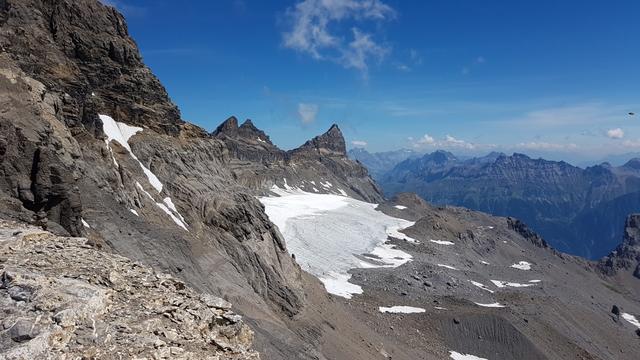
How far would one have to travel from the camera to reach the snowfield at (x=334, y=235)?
81.9 metres

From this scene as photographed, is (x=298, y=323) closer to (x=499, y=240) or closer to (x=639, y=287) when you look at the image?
(x=499, y=240)

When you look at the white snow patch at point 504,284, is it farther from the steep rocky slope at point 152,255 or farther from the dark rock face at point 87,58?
the dark rock face at point 87,58

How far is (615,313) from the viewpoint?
4023 inches

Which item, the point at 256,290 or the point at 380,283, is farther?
the point at 380,283

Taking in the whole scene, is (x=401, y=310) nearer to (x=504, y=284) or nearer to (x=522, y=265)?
(x=504, y=284)

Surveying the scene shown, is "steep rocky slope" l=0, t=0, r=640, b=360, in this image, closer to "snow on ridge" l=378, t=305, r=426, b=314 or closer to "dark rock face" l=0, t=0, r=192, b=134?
"dark rock face" l=0, t=0, r=192, b=134

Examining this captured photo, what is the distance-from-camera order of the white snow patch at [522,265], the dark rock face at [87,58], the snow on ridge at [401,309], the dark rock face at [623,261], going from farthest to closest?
the dark rock face at [623,261] < the white snow patch at [522,265] < the snow on ridge at [401,309] < the dark rock face at [87,58]

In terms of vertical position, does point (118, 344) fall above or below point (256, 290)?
above

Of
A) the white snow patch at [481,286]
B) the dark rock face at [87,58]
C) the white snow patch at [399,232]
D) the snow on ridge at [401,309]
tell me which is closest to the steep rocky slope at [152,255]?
the dark rock face at [87,58]

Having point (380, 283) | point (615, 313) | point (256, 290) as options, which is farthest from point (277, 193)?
point (256, 290)

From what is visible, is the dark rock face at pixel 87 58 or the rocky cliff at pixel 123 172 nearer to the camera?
the rocky cliff at pixel 123 172

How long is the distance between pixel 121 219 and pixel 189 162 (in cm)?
1819

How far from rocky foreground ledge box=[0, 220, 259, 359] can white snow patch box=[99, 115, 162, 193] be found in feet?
88.6

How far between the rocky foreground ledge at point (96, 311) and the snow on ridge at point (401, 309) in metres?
50.2
